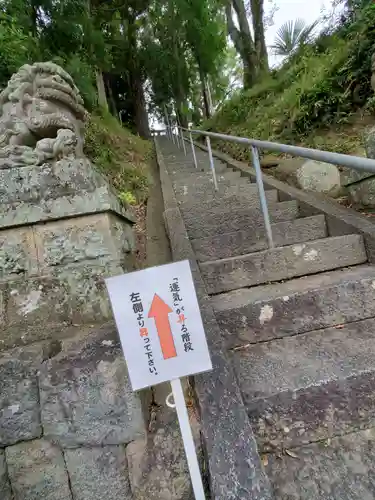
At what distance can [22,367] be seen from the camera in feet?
4.82

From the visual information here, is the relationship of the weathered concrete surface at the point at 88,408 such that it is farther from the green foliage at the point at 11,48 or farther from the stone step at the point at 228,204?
the green foliage at the point at 11,48

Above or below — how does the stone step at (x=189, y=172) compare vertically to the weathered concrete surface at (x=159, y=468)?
above

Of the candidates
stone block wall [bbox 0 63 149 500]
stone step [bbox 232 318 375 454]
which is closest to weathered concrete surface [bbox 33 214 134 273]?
stone block wall [bbox 0 63 149 500]

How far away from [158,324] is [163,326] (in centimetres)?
2

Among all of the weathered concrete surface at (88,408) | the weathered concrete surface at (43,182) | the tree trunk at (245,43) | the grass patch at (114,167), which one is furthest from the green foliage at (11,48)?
the tree trunk at (245,43)

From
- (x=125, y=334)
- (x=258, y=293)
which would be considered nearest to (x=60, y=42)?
(x=258, y=293)

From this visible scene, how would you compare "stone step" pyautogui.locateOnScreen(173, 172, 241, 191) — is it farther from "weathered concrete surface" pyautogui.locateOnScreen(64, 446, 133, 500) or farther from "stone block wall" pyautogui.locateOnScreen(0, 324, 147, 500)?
"weathered concrete surface" pyautogui.locateOnScreen(64, 446, 133, 500)

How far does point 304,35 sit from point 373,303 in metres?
8.79

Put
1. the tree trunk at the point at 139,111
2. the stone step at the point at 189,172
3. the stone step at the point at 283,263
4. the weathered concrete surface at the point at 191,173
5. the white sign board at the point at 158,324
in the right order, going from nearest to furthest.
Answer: the white sign board at the point at 158,324, the stone step at the point at 283,263, the weathered concrete surface at the point at 191,173, the stone step at the point at 189,172, the tree trunk at the point at 139,111

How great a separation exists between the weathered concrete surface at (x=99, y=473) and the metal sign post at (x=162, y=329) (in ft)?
1.37

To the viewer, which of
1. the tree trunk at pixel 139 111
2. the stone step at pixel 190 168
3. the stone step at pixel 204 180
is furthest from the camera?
the tree trunk at pixel 139 111

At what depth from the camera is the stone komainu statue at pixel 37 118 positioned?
1.74m

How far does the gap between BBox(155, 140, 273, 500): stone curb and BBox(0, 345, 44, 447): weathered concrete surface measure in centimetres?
71

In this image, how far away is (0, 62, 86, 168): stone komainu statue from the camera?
5.71 ft
